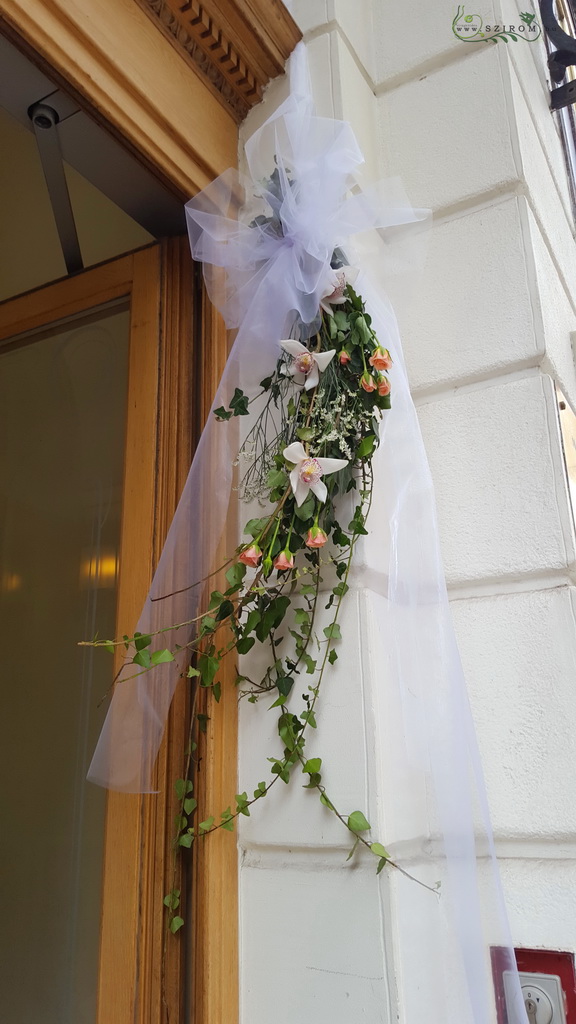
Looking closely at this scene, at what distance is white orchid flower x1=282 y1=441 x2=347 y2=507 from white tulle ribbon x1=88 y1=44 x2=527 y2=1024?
0.11 meters

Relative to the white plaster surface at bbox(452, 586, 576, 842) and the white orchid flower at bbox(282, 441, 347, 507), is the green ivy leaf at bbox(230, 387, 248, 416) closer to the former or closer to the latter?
the white orchid flower at bbox(282, 441, 347, 507)

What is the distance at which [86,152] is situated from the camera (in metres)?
0.96

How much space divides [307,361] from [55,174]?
484 mm

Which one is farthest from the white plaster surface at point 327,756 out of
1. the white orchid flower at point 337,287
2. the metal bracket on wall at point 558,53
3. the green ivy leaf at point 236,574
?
the metal bracket on wall at point 558,53

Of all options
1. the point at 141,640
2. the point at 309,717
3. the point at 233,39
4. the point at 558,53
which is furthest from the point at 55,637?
the point at 558,53

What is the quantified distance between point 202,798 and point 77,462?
0.56 metres

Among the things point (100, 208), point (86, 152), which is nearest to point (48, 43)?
point (86, 152)

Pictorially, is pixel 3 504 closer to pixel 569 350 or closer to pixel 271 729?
pixel 271 729

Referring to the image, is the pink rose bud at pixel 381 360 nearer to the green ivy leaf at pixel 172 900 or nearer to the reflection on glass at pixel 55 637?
the reflection on glass at pixel 55 637

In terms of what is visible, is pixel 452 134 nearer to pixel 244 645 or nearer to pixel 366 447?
pixel 366 447

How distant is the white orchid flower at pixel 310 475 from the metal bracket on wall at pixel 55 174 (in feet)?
1.66

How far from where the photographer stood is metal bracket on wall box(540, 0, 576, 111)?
136cm

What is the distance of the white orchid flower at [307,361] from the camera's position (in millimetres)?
867

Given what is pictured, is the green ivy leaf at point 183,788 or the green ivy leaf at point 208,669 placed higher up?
the green ivy leaf at point 208,669
